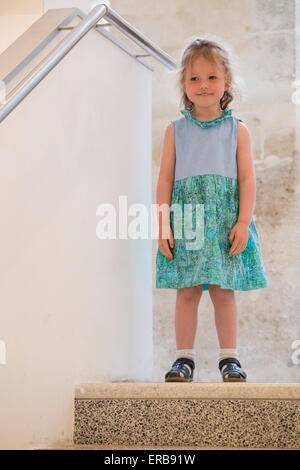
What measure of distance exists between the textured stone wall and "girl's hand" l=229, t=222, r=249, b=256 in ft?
5.19

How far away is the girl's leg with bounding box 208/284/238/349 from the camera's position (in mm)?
2301

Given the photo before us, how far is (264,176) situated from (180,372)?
6.30ft

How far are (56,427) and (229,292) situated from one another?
0.79 metres

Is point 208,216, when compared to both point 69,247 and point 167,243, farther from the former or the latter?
point 69,247

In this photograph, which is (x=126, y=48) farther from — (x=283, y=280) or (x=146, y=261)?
(x=283, y=280)

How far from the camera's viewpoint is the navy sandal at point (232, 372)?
6.89ft

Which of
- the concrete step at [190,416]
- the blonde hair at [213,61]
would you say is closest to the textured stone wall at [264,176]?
the blonde hair at [213,61]

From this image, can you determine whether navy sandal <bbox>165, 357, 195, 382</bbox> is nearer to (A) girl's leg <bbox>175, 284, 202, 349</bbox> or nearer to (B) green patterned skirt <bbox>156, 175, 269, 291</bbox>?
(A) girl's leg <bbox>175, 284, 202, 349</bbox>

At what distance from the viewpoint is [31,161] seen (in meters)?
1.72

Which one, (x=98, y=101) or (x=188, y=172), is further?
(x=188, y=172)

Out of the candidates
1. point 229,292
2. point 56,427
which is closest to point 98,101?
point 229,292

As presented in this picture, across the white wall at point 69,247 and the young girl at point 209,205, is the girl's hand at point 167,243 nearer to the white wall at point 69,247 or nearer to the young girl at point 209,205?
the young girl at point 209,205

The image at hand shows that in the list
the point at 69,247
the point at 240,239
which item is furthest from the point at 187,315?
the point at 69,247

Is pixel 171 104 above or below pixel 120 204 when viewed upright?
above
